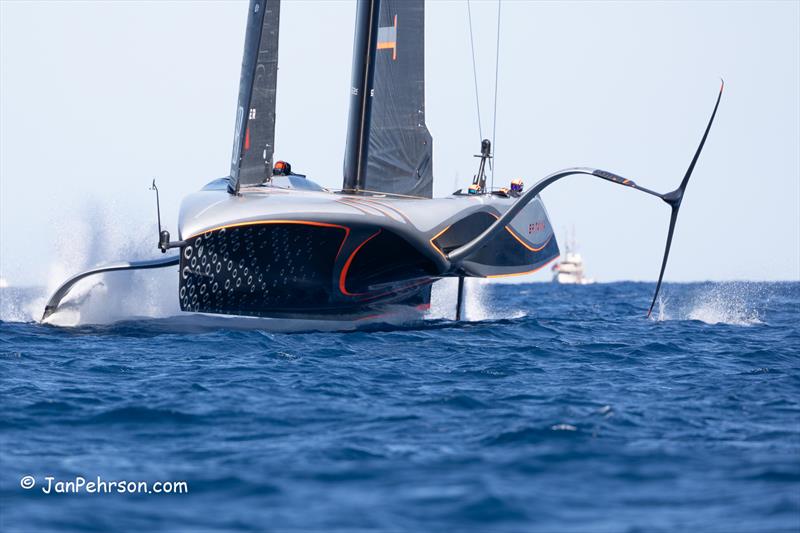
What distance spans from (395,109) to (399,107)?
9 cm

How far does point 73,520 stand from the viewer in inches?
175

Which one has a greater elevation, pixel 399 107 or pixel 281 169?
pixel 399 107

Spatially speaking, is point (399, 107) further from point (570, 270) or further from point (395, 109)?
point (570, 270)

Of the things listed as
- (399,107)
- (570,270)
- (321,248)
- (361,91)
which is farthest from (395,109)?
(570,270)

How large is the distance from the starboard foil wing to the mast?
0.29ft

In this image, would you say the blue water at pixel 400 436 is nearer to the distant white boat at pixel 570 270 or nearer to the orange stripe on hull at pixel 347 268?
the orange stripe on hull at pixel 347 268

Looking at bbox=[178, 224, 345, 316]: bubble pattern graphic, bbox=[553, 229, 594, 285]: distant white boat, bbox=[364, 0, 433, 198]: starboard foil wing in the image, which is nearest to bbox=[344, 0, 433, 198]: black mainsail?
bbox=[364, 0, 433, 198]: starboard foil wing

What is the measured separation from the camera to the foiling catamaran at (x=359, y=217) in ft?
38.3

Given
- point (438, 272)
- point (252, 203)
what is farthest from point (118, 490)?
point (438, 272)

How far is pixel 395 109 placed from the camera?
14.8 metres

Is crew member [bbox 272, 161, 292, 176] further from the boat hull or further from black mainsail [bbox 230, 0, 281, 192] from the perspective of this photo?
the boat hull

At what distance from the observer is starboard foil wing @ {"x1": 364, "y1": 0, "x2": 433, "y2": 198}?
47.8 ft

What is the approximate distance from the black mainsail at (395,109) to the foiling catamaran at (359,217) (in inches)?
0.7

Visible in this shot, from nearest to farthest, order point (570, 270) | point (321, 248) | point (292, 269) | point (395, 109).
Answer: point (321, 248) → point (292, 269) → point (395, 109) → point (570, 270)
